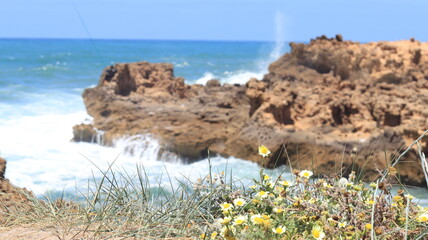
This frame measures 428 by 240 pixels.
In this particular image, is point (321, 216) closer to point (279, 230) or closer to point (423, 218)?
point (279, 230)

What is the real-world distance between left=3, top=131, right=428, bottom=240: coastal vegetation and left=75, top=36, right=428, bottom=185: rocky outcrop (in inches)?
149

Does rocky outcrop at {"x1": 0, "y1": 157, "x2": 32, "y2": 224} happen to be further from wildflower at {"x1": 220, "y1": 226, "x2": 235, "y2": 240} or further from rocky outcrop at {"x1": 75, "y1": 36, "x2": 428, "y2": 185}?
rocky outcrop at {"x1": 75, "y1": 36, "x2": 428, "y2": 185}

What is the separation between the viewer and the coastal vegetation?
252 cm

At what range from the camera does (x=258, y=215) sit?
2.45 metres

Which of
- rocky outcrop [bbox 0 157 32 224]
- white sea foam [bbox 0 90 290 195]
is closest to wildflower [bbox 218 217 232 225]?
rocky outcrop [bbox 0 157 32 224]

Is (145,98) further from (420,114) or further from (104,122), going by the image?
(420,114)

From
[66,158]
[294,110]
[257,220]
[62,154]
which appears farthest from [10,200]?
[62,154]

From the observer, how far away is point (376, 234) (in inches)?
99.3

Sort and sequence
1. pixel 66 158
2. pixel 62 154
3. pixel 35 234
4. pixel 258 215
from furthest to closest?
1. pixel 62 154
2. pixel 66 158
3. pixel 35 234
4. pixel 258 215

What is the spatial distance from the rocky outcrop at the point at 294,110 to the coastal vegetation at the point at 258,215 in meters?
3.79

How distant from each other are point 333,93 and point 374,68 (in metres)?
3.79

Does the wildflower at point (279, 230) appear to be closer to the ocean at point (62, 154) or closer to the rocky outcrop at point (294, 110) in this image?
the ocean at point (62, 154)

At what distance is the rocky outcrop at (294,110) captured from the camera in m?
8.96

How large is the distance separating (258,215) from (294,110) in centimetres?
773
